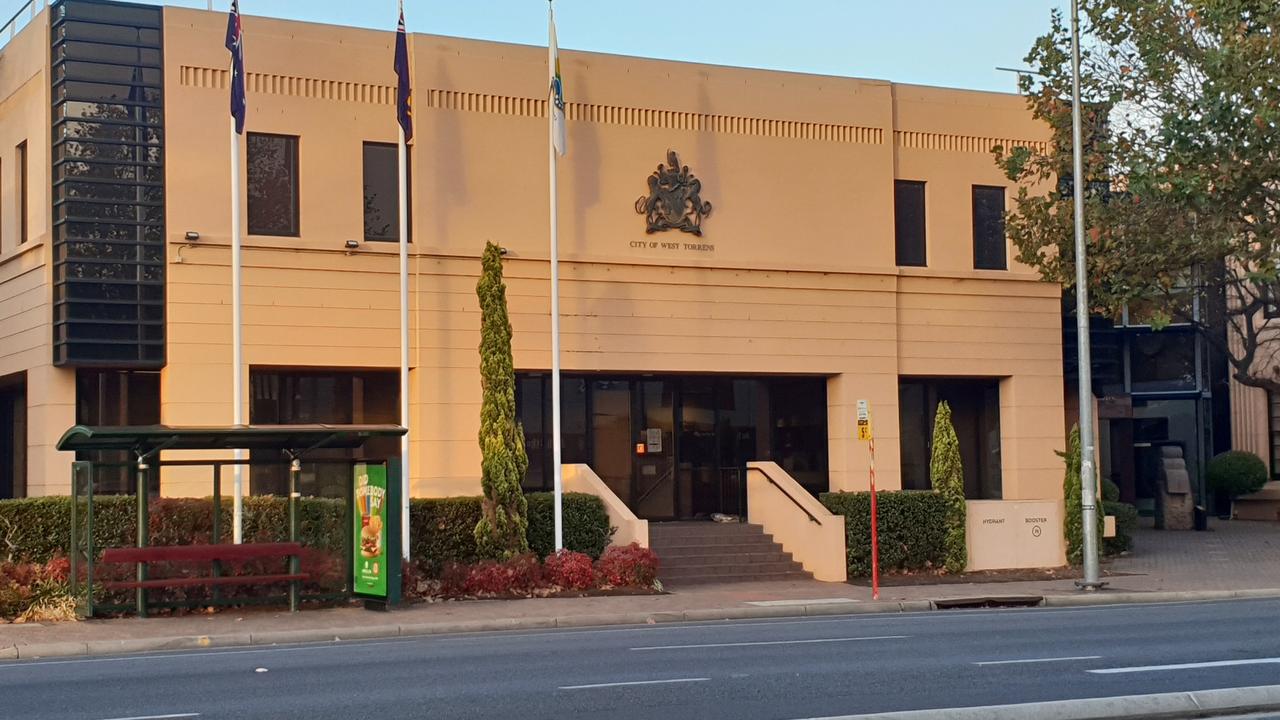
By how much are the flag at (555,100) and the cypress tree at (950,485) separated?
844cm

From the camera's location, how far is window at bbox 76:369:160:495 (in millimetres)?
24641

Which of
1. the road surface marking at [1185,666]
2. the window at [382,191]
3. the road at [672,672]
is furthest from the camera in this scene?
the window at [382,191]

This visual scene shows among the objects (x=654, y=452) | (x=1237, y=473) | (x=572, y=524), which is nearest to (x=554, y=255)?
(x=572, y=524)

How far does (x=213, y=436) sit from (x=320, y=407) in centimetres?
632

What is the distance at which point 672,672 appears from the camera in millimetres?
13977

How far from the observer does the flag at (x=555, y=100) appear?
81.5 ft

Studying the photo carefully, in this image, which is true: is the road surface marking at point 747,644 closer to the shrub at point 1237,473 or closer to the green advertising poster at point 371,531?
the green advertising poster at point 371,531

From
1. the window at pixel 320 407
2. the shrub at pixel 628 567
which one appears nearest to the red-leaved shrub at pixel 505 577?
the shrub at pixel 628 567

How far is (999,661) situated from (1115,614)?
688cm

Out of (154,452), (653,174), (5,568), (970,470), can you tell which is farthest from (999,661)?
(970,470)

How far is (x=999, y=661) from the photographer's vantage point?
1451 cm

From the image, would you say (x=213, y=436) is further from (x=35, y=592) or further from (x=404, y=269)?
(x=404, y=269)

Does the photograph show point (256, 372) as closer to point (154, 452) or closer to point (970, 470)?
point (154, 452)

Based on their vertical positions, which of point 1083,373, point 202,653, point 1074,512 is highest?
point 1083,373
